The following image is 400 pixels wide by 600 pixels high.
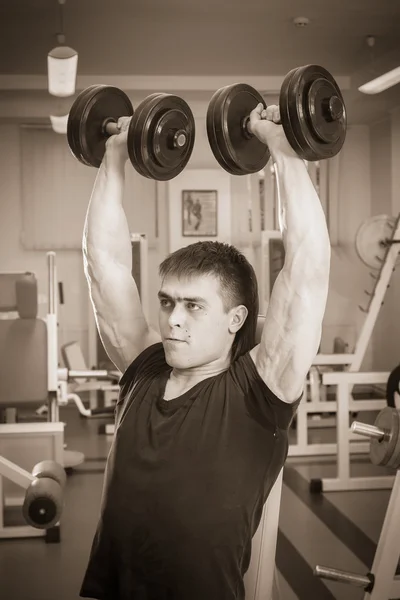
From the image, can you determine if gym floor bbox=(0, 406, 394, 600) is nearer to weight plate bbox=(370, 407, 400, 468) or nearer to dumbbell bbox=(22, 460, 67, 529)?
dumbbell bbox=(22, 460, 67, 529)

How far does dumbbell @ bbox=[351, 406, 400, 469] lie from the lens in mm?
1769

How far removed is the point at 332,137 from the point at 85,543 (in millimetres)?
2193

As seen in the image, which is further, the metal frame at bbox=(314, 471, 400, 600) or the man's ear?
the metal frame at bbox=(314, 471, 400, 600)

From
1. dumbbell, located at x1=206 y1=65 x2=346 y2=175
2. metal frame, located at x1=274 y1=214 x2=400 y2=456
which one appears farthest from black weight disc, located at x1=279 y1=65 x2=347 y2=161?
metal frame, located at x1=274 y1=214 x2=400 y2=456

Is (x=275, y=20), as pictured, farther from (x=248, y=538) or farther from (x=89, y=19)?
(x=248, y=538)

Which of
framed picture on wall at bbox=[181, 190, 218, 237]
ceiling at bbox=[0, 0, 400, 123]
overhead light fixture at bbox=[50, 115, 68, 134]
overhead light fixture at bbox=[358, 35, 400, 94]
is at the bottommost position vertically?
framed picture on wall at bbox=[181, 190, 218, 237]

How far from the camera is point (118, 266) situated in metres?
1.30

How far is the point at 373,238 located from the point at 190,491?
3951mm

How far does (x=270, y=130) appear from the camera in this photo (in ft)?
3.76

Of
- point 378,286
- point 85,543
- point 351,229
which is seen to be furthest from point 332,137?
point 351,229

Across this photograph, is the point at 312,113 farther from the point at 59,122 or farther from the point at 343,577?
the point at 59,122

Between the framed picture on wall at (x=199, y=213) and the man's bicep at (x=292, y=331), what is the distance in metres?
5.32

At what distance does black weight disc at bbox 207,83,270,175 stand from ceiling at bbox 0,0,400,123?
3.27 metres

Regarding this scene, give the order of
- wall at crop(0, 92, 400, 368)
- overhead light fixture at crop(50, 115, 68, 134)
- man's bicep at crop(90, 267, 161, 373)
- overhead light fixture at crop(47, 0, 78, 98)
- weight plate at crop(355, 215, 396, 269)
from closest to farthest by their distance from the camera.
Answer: man's bicep at crop(90, 267, 161, 373) → overhead light fixture at crop(47, 0, 78, 98) → weight plate at crop(355, 215, 396, 269) → overhead light fixture at crop(50, 115, 68, 134) → wall at crop(0, 92, 400, 368)
